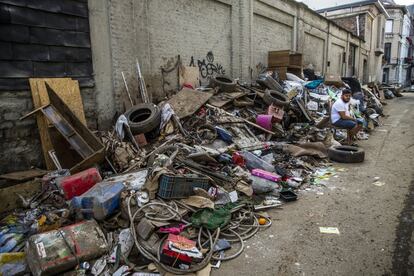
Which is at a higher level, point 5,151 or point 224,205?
point 5,151

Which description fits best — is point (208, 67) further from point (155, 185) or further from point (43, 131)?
point (155, 185)

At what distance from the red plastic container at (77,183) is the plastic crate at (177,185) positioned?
1151 mm

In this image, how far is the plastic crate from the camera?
392cm

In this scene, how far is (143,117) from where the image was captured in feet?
23.1

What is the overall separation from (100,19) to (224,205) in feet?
16.3

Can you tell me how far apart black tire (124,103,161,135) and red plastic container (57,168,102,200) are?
198 cm

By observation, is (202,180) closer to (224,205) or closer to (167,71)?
(224,205)

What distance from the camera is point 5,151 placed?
16.2ft

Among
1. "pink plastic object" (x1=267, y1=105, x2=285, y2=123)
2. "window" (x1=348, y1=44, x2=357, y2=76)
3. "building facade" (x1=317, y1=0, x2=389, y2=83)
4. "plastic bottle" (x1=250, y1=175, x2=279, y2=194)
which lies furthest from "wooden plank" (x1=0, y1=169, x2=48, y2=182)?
"window" (x1=348, y1=44, x2=357, y2=76)

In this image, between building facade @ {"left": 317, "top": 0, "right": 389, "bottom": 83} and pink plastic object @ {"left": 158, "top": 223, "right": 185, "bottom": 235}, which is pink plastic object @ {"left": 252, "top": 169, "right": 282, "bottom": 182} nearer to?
pink plastic object @ {"left": 158, "top": 223, "right": 185, "bottom": 235}

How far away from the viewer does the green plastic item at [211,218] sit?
3.59 meters

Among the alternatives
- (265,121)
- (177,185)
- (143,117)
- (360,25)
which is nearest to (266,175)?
(177,185)

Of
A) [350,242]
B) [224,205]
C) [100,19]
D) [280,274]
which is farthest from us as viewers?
[100,19]

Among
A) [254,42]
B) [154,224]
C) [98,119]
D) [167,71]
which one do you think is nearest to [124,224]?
[154,224]
